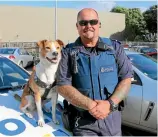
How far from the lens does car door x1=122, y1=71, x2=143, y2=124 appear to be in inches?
182

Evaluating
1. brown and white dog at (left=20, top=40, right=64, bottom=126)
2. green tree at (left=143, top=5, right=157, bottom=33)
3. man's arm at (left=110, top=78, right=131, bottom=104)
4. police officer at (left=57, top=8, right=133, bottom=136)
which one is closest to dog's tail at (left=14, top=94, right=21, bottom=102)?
brown and white dog at (left=20, top=40, right=64, bottom=126)

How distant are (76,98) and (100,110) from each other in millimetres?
233

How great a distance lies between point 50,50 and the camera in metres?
2.96

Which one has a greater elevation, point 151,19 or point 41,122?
point 41,122

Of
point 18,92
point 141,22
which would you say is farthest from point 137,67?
point 141,22

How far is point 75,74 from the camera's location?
2.74 meters

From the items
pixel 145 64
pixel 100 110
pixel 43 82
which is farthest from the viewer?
pixel 145 64

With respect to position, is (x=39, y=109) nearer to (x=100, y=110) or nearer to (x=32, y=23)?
(x=100, y=110)

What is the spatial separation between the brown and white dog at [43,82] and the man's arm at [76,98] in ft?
0.82

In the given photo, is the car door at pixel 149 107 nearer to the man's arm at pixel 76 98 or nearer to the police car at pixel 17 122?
the police car at pixel 17 122

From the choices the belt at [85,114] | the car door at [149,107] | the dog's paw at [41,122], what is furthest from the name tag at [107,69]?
the car door at [149,107]

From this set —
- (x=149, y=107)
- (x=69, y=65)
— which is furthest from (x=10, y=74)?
(x=149, y=107)

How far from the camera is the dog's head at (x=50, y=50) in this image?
2.92m

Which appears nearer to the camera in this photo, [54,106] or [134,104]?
[54,106]
